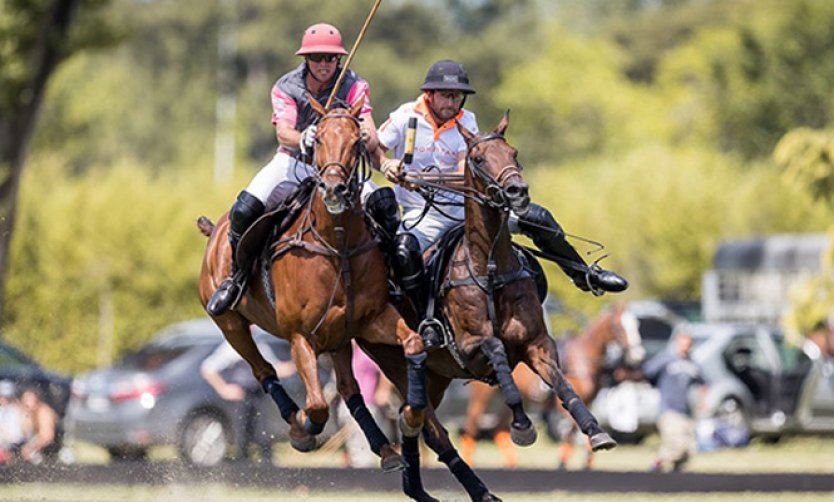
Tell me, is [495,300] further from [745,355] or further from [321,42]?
[745,355]

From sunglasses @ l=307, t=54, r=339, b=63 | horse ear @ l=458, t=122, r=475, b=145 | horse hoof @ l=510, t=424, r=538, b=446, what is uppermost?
sunglasses @ l=307, t=54, r=339, b=63

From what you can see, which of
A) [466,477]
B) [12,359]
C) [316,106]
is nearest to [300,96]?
[316,106]

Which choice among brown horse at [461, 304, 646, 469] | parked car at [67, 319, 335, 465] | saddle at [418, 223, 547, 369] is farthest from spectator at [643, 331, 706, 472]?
saddle at [418, 223, 547, 369]

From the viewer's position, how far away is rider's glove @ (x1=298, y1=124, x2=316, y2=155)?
1105 centimetres

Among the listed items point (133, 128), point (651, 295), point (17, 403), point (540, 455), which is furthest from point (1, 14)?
point (133, 128)

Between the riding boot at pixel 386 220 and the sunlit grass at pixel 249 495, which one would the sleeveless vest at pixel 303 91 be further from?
the sunlit grass at pixel 249 495

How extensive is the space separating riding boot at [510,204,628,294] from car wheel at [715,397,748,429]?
48.9ft

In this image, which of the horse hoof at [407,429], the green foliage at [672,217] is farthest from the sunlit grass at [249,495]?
the green foliage at [672,217]

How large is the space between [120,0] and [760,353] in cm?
6312

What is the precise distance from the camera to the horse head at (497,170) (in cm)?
1070

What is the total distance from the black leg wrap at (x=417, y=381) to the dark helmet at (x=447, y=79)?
1.84 metres

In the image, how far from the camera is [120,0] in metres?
85.2

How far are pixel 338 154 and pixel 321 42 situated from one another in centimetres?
126

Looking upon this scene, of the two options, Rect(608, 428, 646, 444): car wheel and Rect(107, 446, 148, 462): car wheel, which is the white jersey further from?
Rect(608, 428, 646, 444): car wheel
